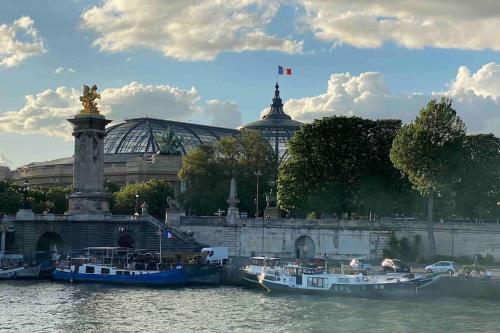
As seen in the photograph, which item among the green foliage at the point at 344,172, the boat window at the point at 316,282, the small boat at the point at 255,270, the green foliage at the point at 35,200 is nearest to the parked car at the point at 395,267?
the boat window at the point at 316,282

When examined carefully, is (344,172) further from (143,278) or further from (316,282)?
(143,278)

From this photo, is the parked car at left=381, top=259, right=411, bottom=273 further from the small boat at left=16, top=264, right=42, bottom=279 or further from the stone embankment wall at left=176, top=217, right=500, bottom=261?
the small boat at left=16, top=264, right=42, bottom=279

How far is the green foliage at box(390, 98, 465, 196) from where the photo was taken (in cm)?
10206

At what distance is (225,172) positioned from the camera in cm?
13788

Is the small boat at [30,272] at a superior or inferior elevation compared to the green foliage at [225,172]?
inferior

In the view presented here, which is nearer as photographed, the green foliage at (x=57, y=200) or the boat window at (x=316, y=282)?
the boat window at (x=316, y=282)

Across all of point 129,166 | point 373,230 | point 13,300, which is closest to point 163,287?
point 13,300

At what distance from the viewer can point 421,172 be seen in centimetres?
10244

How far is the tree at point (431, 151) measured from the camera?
102 m

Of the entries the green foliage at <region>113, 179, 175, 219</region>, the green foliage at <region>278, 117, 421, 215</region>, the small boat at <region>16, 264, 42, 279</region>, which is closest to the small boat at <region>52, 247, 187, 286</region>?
the small boat at <region>16, 264, 42, 279</region>

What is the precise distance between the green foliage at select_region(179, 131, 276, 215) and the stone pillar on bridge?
2122 centimetres

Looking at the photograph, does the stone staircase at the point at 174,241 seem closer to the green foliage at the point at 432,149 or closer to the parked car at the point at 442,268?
the green foliage at the point at 432,149

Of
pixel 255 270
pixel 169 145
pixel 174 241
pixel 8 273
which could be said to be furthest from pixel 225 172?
pixel 255 270

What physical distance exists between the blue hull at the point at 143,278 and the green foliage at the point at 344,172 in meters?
23.0
